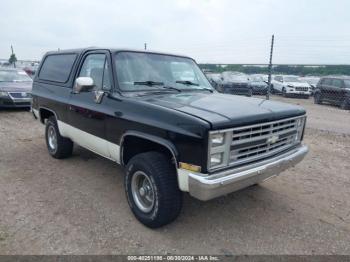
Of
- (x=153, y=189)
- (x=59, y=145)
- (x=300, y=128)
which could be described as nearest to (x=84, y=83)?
(x=153, y=189)

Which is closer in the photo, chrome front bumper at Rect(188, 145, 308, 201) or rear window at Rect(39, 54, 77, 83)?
chrome front bumper at Rect(188, 145, 308, 201)

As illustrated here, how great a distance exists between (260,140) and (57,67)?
3.90m

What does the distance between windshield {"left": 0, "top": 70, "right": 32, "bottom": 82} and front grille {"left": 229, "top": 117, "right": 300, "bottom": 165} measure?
36.1ft

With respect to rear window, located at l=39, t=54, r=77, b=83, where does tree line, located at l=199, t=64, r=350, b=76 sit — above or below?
below

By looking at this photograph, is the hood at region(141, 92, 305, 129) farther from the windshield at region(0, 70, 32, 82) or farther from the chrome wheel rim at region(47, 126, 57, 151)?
the windshield at region(0, 70, 32, 82)

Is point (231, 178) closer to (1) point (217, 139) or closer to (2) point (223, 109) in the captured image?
(1) point (217, 139)

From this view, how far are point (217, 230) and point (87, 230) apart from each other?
142 cm

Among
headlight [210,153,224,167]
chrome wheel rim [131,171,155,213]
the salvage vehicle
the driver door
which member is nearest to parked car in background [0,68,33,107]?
the salvage vehicle

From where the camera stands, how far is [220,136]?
3025 millimetres

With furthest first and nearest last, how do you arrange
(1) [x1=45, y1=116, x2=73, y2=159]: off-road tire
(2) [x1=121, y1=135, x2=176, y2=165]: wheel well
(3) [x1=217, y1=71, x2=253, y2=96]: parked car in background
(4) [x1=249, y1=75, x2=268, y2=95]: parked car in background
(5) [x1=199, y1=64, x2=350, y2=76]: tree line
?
(5) [x1=199, y1=64, x2=350, y2=76]: tree line
(4) [x1=249, y1=75, x2=268, y2=95]: parked car in background
(3) [x1=217, y1=71, x2=253, y2=96]: parked car in background
(1) [x1=45, y1=116, x2=73, y2=159]: off-road tire
(2) [x1=121, y1=135, x2=176, y2=165]: wheel well

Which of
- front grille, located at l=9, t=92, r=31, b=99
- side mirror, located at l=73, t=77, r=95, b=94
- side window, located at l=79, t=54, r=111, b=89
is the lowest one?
front grille, located at l=9, t=92, r=31, b=99

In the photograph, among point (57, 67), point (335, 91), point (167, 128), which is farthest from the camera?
point (335, 91)

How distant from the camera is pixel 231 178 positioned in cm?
306

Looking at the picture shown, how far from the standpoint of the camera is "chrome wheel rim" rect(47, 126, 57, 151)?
5832 millimetres
